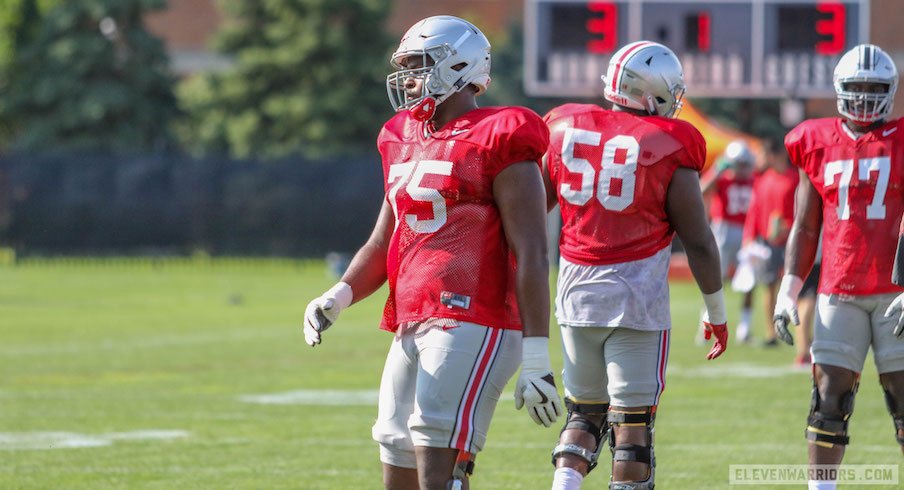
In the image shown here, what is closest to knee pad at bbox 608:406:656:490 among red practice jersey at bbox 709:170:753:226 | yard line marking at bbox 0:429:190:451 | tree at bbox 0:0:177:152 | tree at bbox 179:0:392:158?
yard line marking at bbox 0:429:190:451

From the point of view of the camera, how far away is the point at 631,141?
6.00m

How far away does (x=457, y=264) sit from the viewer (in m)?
5.21

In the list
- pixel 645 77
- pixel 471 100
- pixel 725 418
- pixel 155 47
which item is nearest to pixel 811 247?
pixel 645 77

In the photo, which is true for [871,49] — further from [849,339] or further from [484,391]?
[484,391]

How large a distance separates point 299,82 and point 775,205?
28.3 metres

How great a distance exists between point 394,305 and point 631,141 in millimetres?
1179

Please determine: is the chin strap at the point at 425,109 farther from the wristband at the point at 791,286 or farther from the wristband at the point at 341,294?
the wristband at the point at 791,286

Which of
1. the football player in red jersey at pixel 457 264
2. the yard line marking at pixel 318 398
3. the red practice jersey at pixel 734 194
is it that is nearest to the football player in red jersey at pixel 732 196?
the red practice jersey at pixel 734 194

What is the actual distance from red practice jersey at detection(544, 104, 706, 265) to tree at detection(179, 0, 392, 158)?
34.7 m

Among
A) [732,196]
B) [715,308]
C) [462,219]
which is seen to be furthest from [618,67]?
[732,196]

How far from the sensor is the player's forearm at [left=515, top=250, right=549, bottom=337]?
5.11m

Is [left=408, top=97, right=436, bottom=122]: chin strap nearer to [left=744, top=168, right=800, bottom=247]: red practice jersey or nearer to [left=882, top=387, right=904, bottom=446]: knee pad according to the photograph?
[left=882, top=387, right=904, bottom=446]: knee pad

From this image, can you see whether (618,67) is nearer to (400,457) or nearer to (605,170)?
(605,170)

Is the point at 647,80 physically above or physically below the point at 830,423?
above
